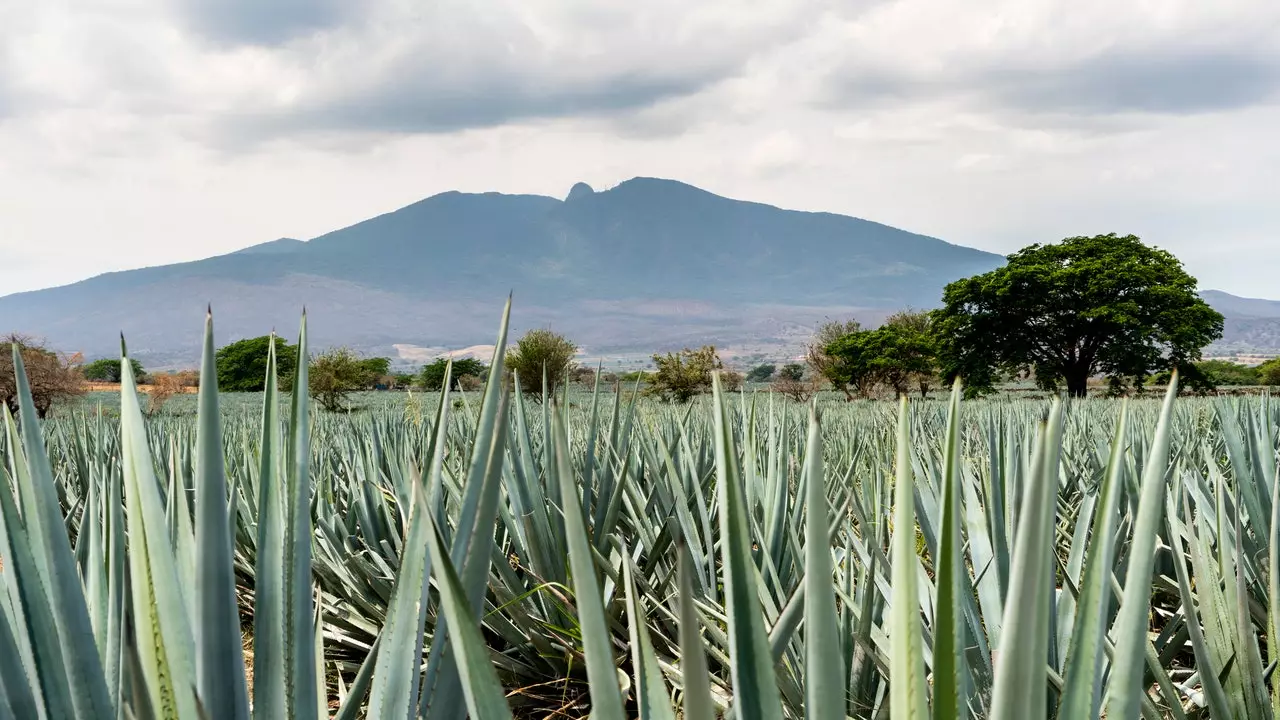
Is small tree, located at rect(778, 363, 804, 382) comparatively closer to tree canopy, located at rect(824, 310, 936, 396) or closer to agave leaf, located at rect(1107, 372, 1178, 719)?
tree canopy, located at rect(824, 310, 936, 396)

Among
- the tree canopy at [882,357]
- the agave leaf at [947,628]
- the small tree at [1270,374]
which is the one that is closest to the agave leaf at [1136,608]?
the agave leaf at [947,628]

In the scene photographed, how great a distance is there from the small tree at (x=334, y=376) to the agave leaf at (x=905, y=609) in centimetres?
2079

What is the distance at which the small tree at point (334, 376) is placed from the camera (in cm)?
2081

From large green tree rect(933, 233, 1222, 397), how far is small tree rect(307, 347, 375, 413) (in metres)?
18.9

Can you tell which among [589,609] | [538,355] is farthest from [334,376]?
[589,609]

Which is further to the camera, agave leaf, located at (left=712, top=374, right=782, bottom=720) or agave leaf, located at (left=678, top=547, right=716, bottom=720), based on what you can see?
agave leaf, located at (left=712, top=374, right=782, bottom=720)

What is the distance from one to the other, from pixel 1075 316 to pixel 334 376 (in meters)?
24.0

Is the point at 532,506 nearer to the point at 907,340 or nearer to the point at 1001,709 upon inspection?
the point at 1001,709

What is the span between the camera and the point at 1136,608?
56cm

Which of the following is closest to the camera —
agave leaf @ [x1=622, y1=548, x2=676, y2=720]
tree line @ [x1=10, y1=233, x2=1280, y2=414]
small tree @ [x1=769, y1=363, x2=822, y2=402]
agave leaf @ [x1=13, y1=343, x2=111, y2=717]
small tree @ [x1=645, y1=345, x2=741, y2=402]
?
agave leaf @ [x1=622, y1=548, x2=676, y2=720]

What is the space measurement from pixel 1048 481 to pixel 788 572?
67.5 inches

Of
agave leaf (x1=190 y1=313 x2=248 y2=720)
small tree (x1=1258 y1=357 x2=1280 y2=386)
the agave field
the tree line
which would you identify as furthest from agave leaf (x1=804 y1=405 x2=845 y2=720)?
small tree (x1=1258 y1=357 x2=1280 y2=386)

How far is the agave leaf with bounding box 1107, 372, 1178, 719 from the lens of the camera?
0.56 metres

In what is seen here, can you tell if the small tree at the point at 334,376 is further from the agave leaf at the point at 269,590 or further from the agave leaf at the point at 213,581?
the agave leaf at the point at 213,581
